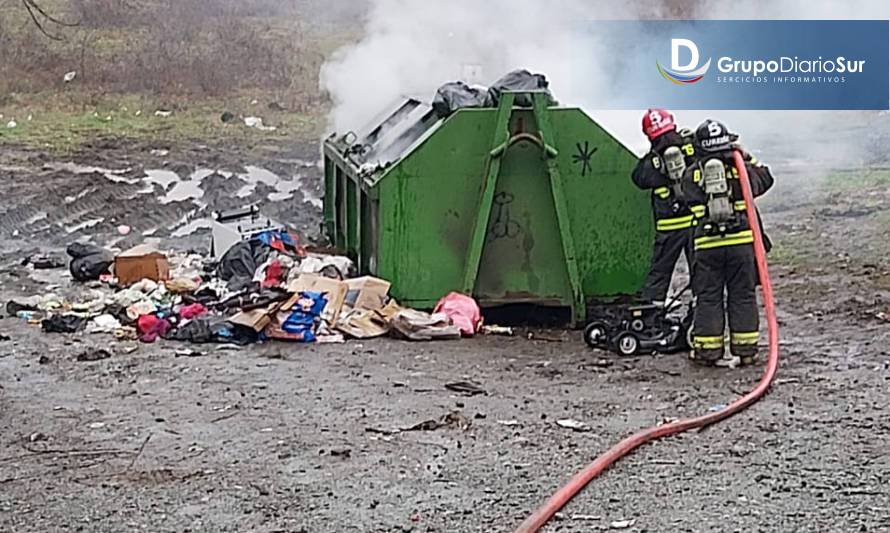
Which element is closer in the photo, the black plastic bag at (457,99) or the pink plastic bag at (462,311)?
the pink plastic bag at (462,311)

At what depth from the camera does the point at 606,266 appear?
9.02 m

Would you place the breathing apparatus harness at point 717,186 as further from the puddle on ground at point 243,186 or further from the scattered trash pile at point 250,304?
the puddle on ground at point 243,186

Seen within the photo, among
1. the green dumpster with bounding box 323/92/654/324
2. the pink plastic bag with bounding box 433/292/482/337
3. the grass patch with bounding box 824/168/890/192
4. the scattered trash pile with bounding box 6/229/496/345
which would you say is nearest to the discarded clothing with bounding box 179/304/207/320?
the scattered trash pile with bounding box 6/229/496/345

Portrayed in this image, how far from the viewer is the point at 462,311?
28.6 ft

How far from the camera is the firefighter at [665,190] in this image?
27.2 feet

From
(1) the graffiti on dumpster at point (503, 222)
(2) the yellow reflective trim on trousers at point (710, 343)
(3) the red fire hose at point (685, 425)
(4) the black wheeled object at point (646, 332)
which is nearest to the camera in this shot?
(3) the red fire hose at point (685, 425)

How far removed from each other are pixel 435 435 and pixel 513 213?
2.85 m

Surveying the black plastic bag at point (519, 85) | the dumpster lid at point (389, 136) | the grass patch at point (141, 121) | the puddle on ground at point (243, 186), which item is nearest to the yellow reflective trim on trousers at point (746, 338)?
the black plastic bag at point (519, 85)

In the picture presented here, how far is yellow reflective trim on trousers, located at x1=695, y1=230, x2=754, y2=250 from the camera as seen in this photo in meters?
7.76

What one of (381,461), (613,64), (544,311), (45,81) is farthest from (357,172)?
(45,81)

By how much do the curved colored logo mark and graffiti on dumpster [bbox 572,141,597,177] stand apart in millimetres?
7659

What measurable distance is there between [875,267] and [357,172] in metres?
4.05

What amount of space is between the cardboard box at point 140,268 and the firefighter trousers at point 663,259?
12.0 feet

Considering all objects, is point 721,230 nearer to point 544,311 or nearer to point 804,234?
point 544,311
